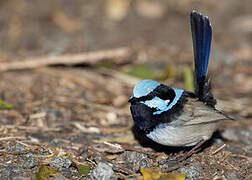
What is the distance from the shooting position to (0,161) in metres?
3.79

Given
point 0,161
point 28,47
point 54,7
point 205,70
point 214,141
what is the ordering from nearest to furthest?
1. point 0,161
2. point 205,70
3. point 214,141
4. point 28,47
5. point 54,7

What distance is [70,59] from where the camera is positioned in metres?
6.33

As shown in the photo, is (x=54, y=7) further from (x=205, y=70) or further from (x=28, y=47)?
(x=205, y=70)

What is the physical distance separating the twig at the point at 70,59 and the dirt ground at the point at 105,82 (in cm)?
2

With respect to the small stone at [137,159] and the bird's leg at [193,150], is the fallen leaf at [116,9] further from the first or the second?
the small stone at [137,159]

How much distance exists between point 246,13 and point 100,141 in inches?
221

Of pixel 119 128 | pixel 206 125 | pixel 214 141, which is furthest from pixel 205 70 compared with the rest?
pixel 119 128

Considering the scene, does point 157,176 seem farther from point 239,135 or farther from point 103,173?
point 239,135

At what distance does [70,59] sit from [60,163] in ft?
9.12

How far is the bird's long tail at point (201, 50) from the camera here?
4152mm

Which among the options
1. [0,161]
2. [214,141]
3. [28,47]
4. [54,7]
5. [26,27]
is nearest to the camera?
[0,161]

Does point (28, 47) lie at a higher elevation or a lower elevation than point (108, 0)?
lower

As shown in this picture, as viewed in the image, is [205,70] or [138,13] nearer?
[205,70]

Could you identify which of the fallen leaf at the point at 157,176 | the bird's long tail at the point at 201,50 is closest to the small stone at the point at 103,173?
the fallen leaf at the point at 157,176
